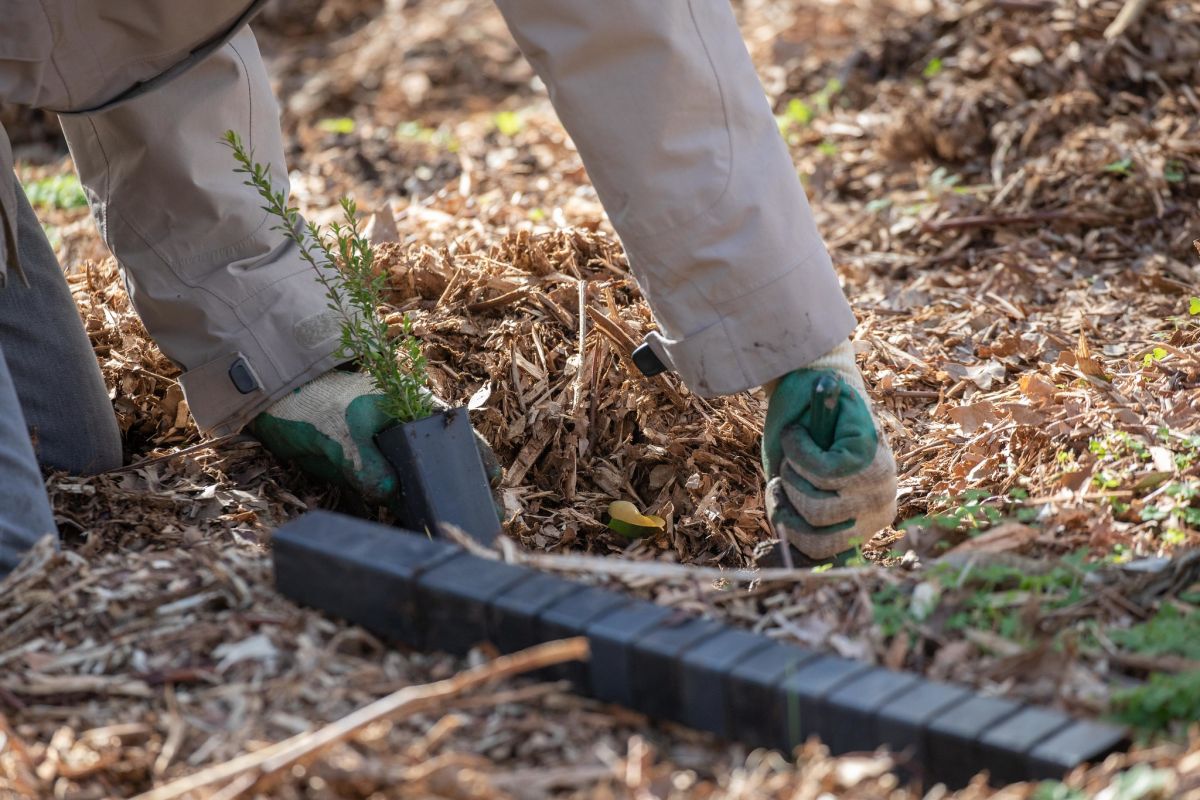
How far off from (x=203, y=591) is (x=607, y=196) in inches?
40.2

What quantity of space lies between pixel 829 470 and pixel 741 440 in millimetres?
759

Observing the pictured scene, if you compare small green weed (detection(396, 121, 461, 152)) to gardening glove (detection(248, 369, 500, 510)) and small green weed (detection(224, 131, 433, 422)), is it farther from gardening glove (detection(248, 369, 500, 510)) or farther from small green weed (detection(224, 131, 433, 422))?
small green weed (detection(224, 131, 433, 422))

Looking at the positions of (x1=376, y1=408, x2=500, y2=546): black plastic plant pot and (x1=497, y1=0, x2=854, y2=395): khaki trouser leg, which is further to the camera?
(x1=376, y1=408, x2=500, y2=546): black plastic plant pot

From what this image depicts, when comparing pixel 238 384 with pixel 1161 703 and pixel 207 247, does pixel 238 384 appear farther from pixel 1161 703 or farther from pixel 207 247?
pixel 1161 703

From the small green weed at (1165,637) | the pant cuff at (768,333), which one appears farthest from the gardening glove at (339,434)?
the small green weed at (1165,637)

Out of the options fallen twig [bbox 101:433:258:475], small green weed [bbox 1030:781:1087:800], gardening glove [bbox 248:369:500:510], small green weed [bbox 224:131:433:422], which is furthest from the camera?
fallen twig [bbox 101:433:258:475]

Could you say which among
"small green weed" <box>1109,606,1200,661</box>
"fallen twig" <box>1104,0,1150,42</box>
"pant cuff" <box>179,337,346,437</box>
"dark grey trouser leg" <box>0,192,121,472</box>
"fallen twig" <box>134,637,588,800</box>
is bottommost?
"small green weed" <box>1109,606,1200,661</box>

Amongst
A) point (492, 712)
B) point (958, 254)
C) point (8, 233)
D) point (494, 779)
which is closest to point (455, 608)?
point (492, 712)

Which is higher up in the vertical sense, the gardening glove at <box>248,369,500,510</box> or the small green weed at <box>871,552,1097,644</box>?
the gardening glove at <box>248,369,500,510</box>

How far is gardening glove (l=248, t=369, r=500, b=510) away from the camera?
2818mm

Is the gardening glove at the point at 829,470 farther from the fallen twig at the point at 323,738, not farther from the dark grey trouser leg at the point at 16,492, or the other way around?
the dark grey trouser leg at the point at 16,492

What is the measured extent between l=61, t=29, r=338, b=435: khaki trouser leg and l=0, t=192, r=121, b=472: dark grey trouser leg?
191 mm

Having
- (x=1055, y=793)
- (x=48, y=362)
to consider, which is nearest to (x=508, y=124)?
(x=48, y=362)

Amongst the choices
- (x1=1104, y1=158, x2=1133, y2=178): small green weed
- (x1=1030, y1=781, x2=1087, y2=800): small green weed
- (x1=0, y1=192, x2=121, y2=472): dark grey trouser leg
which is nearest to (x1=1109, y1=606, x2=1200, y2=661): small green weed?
(x1=1030, y1=781, x2=1087, y2=800): small green weed
